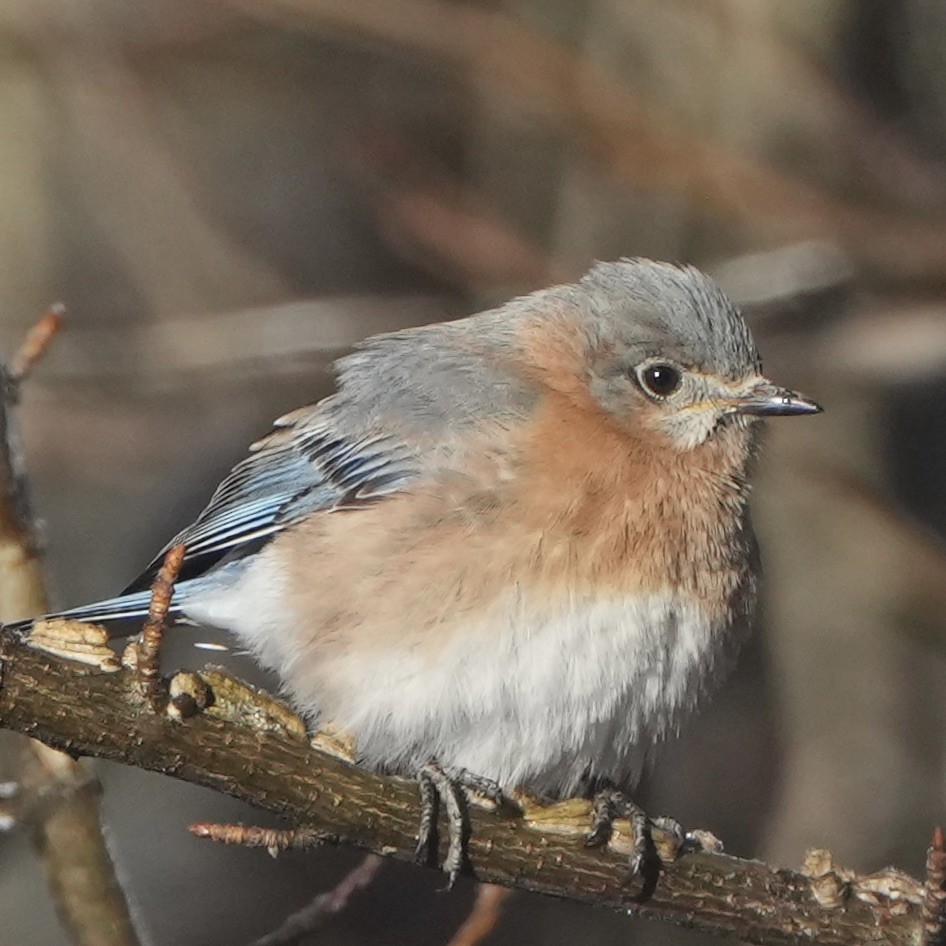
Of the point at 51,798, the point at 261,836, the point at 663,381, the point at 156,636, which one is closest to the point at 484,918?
the point at 261,836

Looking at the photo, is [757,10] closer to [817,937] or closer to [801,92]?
[801,92]

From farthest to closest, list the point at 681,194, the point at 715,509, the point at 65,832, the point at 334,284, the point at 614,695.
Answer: the point at 334,284
the point at 681,194
the point at 715,509
the point at 614,695
the point at 65,832

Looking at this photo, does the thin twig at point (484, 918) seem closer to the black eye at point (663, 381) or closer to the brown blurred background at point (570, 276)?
the black eye at point (663, 381)

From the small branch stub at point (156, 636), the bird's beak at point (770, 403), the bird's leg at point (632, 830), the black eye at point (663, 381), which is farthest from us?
the black eye at point (663, 381)

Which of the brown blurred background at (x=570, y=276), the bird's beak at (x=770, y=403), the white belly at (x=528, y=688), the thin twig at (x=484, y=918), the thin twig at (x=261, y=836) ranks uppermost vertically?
the brown blurred background at (x=570, y=276)

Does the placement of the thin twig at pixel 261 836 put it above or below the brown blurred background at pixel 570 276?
below

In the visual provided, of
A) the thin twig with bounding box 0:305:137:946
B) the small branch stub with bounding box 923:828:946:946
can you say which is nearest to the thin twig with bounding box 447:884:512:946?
the thin twig with bounding box 0:305:137:946

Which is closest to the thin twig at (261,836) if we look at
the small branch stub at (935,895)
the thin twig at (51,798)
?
the thin twig at (51,798)

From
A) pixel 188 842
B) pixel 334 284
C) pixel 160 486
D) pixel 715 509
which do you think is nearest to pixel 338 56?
pixel 334 284
